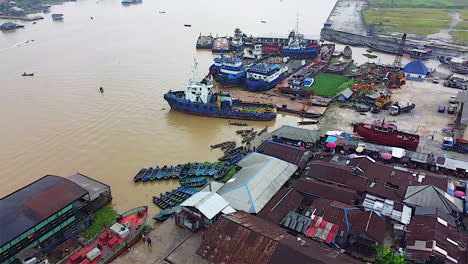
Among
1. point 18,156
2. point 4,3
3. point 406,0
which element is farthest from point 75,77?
point 406,0

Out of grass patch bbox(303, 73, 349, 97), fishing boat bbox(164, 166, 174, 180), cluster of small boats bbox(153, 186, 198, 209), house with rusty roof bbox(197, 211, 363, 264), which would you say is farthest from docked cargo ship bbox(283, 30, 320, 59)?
house with rusty roof bbox(197, 211, 363, 264)

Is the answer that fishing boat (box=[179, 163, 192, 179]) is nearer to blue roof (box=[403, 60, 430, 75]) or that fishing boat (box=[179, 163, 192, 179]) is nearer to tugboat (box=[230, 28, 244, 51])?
blue roof (box=[403, 60, 430, 75])

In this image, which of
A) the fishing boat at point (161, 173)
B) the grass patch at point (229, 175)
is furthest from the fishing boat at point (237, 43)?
the fishing boat at point (161, 173)

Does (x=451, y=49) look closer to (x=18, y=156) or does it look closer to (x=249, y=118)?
(x=249, y=118)

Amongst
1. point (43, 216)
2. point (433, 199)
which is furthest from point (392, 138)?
point (43, 216)

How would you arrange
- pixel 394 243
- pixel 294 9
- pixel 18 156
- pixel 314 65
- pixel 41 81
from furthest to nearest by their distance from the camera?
1. pixel 294 9
2. pixel 314 65
3. pixel 41 81
4. pixel 18 156
5. pixel 394 243

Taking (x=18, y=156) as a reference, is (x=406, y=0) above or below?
above

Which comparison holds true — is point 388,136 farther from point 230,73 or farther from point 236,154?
point 230,73
